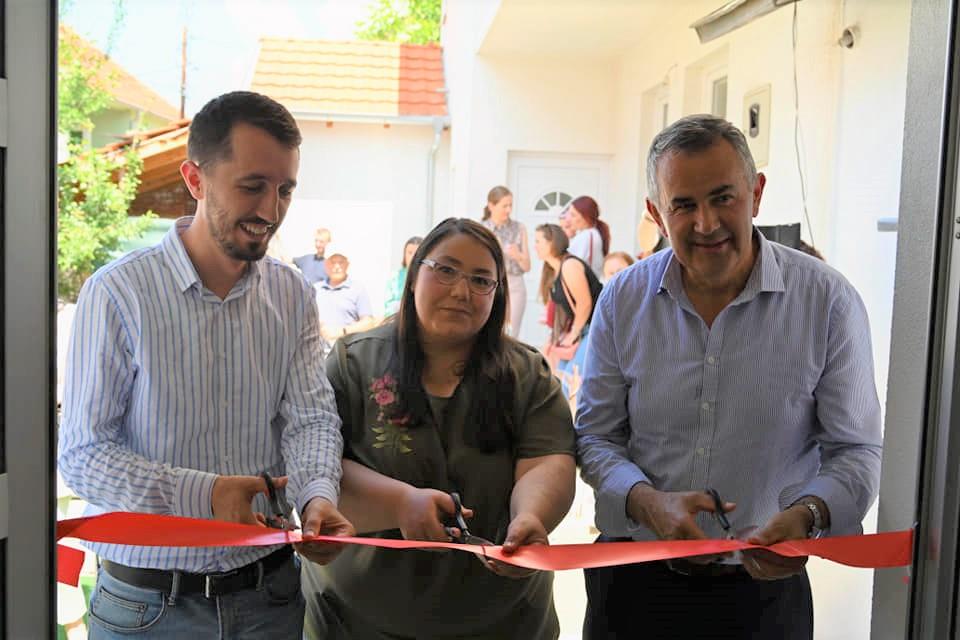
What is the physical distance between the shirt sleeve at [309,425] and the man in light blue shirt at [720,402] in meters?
0.54

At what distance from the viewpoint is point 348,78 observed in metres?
14.1

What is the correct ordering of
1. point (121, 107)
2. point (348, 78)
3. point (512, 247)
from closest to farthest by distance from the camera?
point (512, 247) → point (121, 107) → point (348, 78)

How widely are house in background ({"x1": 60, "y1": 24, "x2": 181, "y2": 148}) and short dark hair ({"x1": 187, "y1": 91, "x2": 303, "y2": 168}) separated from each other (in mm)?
9922

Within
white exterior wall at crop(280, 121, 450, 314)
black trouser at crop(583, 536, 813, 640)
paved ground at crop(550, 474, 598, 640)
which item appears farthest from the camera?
white exterior wall at crop(280, 121, 450, 314)

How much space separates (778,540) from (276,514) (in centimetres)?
94

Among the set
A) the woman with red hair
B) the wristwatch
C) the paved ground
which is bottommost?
the paved ground

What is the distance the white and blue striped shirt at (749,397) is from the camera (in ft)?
6.19

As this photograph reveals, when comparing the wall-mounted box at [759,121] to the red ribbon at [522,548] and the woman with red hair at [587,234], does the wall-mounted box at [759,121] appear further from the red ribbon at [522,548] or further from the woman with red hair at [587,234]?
the red ribbon at [522,548]

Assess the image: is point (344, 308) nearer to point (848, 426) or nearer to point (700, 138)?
point (700, 138)

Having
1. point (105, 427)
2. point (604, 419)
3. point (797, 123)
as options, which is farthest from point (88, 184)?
point (604, 419)

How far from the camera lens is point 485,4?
1015 centimetres

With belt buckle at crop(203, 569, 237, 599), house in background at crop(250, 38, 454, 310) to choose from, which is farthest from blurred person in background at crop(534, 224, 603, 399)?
→ house in background at crop(250, 38, 454, 310)

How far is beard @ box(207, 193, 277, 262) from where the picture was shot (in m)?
1.76

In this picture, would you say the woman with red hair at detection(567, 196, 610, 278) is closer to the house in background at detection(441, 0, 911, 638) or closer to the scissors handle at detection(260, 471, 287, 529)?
the house in background at detection(441, 0, 911, 638)
